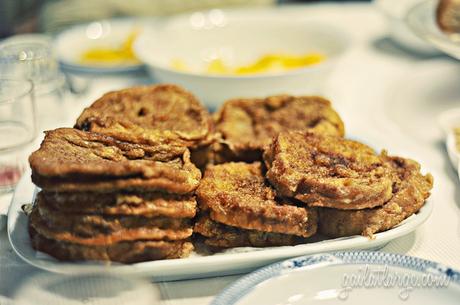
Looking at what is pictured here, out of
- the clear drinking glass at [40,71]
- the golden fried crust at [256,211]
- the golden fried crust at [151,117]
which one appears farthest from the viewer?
the clear drinking glass at [40,71]

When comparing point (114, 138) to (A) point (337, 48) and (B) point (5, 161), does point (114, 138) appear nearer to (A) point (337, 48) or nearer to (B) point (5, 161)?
(B) point (5, 161)

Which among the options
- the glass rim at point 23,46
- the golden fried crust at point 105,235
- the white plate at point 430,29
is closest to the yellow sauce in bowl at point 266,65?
the white plate at point 430,29

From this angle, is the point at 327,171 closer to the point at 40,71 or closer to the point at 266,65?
the point at 266,65

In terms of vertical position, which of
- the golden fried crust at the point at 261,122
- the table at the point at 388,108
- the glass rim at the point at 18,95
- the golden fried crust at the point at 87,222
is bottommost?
the table at the point at 388,108

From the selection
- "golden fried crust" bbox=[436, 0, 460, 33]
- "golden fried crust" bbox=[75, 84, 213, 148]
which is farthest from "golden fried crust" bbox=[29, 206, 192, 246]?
"golden fried crust" bbox=[436, 0, 460, 33]

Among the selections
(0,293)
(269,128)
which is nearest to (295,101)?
(269,128)

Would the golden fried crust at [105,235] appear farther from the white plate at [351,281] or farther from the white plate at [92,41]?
the white plate at [92,41]
